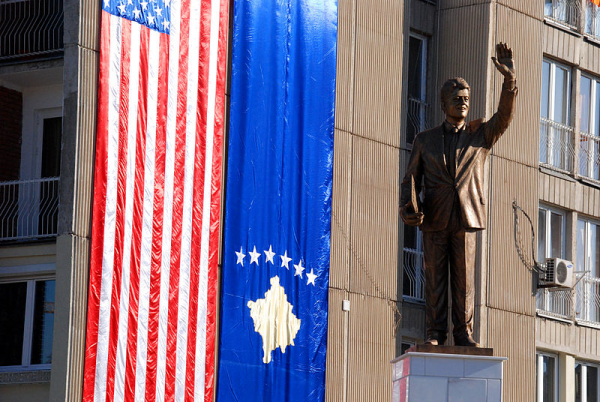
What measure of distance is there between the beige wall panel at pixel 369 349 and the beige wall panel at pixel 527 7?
27.2 ft

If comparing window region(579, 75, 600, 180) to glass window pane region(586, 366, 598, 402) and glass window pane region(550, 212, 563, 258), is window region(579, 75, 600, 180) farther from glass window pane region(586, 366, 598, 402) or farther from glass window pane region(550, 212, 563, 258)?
glass window pane region(586, 366, 598, 402)

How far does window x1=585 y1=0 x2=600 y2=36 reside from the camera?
38000 mm

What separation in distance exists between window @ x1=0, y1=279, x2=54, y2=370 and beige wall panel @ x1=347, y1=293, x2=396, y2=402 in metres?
7.08

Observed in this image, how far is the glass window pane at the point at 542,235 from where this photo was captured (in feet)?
117

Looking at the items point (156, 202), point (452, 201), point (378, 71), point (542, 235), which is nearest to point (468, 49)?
point (378, 71)

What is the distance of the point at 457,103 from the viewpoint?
16.0 m

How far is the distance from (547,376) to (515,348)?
2.19m

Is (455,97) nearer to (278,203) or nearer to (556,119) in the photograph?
(278,203)

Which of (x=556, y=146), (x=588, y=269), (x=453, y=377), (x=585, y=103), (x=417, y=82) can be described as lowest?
(x=453, y=377)

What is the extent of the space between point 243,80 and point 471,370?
14879 millimetres

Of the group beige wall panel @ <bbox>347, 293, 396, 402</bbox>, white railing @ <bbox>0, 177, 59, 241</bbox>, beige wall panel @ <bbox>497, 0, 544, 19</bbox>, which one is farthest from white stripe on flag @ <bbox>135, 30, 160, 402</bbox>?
beige wall panel @ <bbox>497, 0, 544, 19</bbox>

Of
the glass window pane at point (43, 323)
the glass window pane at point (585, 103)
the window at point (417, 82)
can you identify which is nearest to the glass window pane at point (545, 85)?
the glass window pane at point (585, 103)

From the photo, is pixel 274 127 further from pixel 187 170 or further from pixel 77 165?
pixel 77 165

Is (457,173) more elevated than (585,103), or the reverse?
(585,103)
